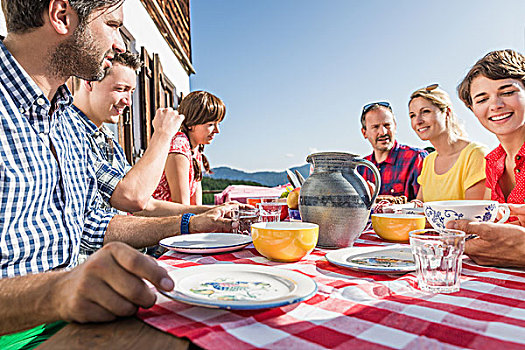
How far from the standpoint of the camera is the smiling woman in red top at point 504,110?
5.99ft

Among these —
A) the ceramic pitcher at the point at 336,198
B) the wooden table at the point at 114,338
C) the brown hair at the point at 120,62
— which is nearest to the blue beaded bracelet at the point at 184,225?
the ceramic pitcher at the point at 336,198

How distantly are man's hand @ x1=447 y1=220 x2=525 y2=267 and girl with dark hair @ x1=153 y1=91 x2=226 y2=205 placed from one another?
218cm

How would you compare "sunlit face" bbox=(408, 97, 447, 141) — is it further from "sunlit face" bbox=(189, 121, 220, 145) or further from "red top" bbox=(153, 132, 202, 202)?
"red top" bbox=(153, 132, 202, 202)

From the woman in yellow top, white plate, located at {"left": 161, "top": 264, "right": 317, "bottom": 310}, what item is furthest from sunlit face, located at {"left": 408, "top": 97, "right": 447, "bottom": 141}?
white plate, located at {"left": 161, "top": 264, "right": 317, "bottom": 310}

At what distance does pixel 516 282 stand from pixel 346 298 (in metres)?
0.40

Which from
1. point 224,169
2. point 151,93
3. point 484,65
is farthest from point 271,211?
point 224,169

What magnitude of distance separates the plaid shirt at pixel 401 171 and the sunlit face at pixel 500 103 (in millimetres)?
1605

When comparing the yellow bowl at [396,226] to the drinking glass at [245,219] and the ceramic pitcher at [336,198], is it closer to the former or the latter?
the ceramic pitcher at [336,198]

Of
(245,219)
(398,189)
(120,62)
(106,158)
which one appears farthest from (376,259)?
(398,189)

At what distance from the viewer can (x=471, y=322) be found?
549mm

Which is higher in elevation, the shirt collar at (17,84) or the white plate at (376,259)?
the shirt collar at (17,84)

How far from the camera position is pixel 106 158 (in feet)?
7.29

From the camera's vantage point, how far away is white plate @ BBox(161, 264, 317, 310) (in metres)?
0.56

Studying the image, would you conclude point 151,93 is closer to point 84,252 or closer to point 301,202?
point 84,252
